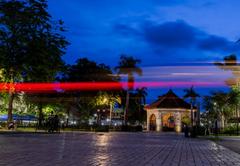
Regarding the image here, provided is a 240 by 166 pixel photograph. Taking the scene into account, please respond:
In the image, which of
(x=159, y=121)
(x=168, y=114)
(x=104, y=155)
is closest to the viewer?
(x=104, y=155)

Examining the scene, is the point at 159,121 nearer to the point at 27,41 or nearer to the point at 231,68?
the point at 231,68

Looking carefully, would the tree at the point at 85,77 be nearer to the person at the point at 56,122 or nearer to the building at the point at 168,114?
the building at the point at 168,114

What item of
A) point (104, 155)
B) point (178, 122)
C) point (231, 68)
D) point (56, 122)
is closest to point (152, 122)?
point (178, 122)

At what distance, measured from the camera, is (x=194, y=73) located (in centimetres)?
3784

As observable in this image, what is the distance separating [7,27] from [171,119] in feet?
186

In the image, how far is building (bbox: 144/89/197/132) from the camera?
82.6 meters

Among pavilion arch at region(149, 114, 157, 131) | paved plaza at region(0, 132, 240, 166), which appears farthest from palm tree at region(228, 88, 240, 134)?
paved plaza at region(0, 132, 240, 166)

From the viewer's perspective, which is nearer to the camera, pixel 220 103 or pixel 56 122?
pixel 56 122

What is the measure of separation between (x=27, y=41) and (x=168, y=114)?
55.0 meters

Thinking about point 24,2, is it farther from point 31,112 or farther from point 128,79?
point 128,79

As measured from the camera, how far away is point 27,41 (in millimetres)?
32812

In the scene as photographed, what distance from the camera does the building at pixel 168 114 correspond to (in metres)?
82.6

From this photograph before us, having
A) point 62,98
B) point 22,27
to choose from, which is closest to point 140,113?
point 62,98

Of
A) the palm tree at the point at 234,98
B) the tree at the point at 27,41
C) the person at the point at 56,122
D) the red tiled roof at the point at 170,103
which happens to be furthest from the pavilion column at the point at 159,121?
the tree at the point at 27,41
